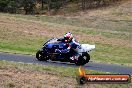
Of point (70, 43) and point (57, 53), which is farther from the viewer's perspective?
point (57, 53)

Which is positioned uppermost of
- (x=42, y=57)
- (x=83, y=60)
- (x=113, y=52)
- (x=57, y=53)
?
(x=57, y=53)

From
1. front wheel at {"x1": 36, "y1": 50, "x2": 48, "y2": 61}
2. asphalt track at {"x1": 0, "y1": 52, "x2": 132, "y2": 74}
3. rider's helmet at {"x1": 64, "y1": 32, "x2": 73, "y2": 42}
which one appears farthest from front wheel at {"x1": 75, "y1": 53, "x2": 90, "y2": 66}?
front wheel at {"x1": 36, "y1": 50, "x2": 48, "y2": 61}

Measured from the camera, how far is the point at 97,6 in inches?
3174

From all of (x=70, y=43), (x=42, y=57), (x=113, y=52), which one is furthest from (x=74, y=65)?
(x=113, y=52)

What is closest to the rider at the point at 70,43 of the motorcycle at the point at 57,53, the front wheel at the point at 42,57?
the motorcycle at the point at 57,53

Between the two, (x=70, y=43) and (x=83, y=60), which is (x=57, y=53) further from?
(x=83, y=60)

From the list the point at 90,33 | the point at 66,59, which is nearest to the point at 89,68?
the point at 66,59

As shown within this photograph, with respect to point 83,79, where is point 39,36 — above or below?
below

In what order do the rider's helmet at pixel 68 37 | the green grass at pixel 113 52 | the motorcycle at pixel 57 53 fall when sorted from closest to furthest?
1. the rider's helmet at pixel 68 37
2. the motorcycle at pixel 57 53
3. the green grass at pixel 113 52

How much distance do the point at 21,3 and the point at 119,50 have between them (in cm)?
4145

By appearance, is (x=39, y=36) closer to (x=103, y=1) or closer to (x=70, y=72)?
(x=70, y=72)

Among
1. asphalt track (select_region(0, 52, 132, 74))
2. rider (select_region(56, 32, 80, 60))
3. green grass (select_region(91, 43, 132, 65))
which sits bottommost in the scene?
green grass (select_region(91, 43, 132, 65))

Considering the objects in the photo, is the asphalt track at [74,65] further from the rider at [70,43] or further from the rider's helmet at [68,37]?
the rider's helmet at [68,37]

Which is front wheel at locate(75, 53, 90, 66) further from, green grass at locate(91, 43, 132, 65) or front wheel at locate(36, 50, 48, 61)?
green grass at locate(91, 43, 132, 65)
